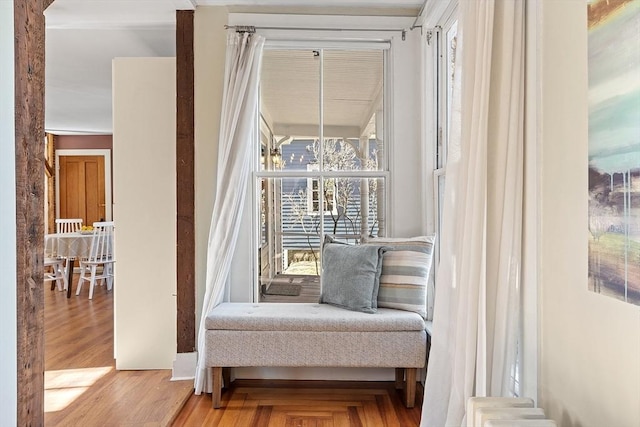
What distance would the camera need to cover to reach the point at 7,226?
1428 mm

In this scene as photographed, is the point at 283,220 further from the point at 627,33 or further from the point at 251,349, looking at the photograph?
the point at 627,33

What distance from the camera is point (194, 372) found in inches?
114

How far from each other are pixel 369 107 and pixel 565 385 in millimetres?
2182

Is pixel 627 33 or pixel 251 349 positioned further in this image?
pixel 251 349

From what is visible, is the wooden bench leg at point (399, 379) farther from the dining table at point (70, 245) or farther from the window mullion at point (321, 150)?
the dining table at point (70, 245)

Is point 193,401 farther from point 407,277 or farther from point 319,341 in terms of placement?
point 407,277

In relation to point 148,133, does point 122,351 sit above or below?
below

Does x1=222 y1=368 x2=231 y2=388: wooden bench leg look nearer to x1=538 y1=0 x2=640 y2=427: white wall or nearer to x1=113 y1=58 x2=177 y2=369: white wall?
x1=113 y1=58 x2=177 y2=369: white wall

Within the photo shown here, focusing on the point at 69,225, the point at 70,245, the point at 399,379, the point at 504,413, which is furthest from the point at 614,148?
the point at 69,225

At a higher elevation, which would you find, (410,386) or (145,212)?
(145,212)

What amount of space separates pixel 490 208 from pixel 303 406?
167cm

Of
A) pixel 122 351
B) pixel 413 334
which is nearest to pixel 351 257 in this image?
pixel 413 334

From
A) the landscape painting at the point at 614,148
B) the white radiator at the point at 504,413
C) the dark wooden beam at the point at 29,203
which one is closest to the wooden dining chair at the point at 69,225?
the dark wooden beam at the point at 29,203

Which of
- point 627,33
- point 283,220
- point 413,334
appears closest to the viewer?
point 627,33
